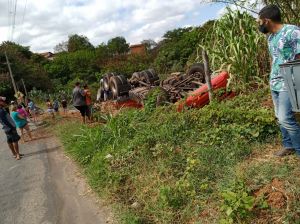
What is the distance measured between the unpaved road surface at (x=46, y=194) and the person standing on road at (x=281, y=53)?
2676 millimetres

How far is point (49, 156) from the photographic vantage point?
10133mm

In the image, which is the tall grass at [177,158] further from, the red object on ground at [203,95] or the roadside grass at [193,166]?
the red object on ground at [203,95]

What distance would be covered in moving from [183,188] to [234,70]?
159 inches

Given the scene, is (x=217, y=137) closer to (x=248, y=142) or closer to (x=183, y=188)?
(x=248, y=142)

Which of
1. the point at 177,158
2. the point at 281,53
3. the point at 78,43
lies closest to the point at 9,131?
the point at 177,158

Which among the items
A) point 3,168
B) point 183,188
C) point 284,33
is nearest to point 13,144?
point 3,168

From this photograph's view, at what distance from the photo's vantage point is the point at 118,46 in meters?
78.7

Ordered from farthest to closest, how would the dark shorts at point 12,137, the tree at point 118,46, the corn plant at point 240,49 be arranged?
1. the tree at point 118,46
2. the dark shorts at point 12,137
3. the corn plant at point 240,49

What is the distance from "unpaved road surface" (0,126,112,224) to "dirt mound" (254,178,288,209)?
2260 millimetres

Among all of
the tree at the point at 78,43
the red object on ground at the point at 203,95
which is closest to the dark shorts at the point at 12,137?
the red object on ground at the point at 203,95

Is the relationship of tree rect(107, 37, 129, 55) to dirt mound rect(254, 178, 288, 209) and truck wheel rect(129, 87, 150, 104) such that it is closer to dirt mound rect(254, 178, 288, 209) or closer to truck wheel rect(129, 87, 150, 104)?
truck wheel rect(129, 87, 150, 104)

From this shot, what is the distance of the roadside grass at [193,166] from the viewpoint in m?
3.94

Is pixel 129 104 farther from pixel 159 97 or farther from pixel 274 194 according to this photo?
pixel 274 194

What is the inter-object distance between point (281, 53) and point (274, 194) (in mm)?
1578
